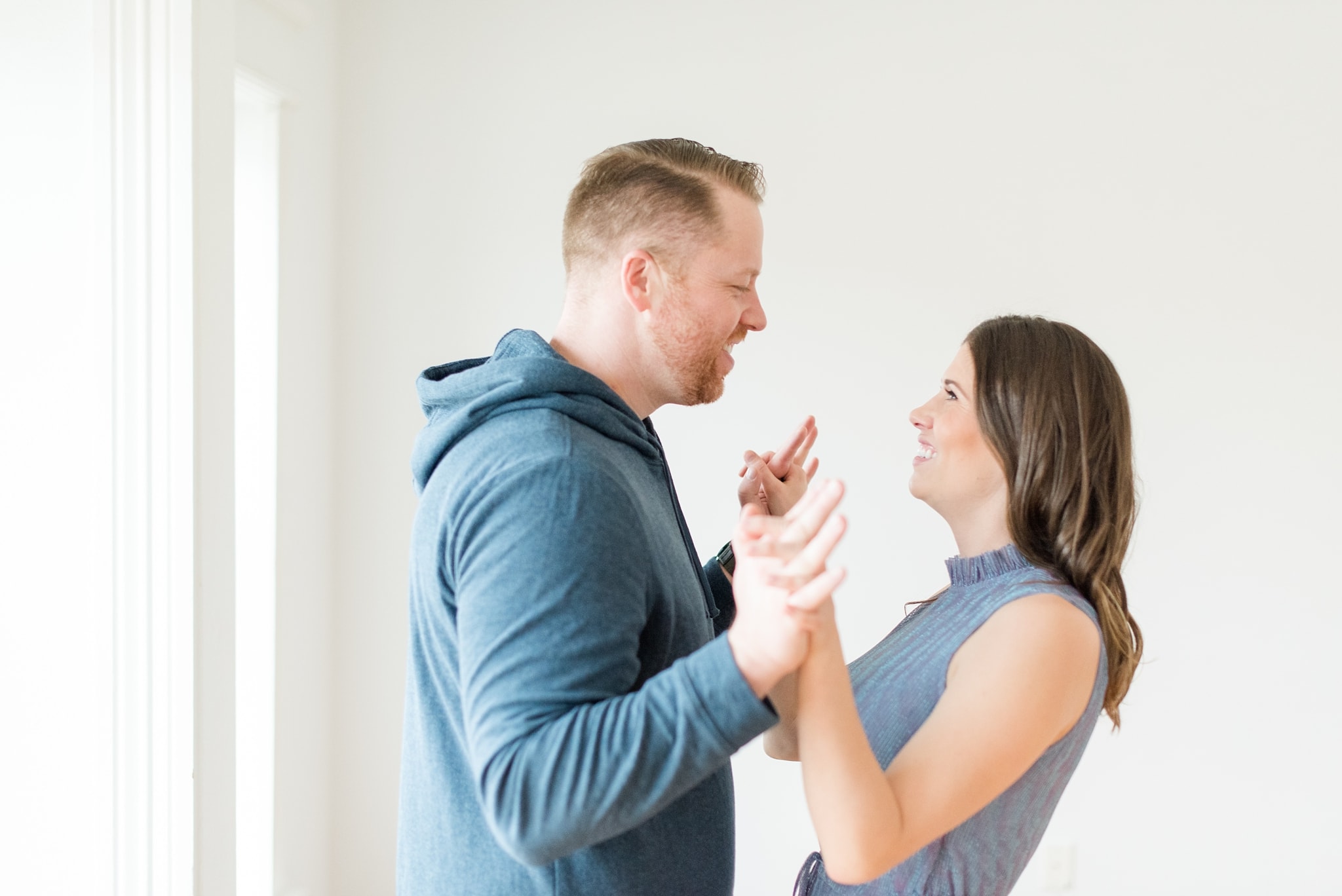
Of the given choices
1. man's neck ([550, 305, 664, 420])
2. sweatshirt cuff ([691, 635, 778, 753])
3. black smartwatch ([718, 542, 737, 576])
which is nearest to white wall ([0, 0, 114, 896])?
man's neck ([550, 305, 664, 420])

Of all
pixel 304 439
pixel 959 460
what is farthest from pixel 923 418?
pixel 304 439

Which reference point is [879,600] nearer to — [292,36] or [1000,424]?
[1000,424]

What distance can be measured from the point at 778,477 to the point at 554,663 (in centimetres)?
87

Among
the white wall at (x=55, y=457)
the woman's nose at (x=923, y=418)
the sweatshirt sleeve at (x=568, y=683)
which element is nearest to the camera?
the sweatshirt sleeve at (x=568, y=683)

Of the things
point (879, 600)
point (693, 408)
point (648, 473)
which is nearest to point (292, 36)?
point (693, 408)

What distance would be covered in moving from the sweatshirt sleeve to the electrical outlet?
2.53 m

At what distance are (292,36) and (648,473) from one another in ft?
6.82

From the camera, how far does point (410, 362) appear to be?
9.77 feet

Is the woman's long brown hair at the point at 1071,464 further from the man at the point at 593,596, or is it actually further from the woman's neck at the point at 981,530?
the man at the point at 593,596

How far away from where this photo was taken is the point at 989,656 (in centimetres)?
119

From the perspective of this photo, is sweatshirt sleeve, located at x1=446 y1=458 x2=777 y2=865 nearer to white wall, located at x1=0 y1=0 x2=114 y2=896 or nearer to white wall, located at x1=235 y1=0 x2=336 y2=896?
white wall, located at x1=0 y1=0 x2=114 y2=896

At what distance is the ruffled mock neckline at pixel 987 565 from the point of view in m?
1.38

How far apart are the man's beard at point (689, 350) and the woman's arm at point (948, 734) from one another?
16.2 inches

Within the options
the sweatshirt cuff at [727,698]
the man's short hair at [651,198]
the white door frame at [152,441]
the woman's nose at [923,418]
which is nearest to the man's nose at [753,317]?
the man's short hair at [651,198]
